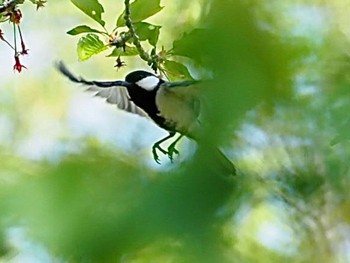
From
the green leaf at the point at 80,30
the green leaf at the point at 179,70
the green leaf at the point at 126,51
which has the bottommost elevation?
the green leaf at the point at 179,70

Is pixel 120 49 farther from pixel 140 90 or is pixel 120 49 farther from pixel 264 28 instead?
pixel 264 28

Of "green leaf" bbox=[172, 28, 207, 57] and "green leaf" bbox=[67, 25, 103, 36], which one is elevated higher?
"green leaf" bbox=[67, 25, 103, 36]

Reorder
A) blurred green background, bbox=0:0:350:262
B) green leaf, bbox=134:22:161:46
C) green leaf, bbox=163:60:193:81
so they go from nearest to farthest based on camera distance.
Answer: blurred green background, bbox=0:0:350:262, green leaf, bbox=163:60:193:81, green leaf, bbox=134:22:161:46

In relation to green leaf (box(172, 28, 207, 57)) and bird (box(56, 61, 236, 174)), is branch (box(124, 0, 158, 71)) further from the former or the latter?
green leaf (box(172, 28, 207, 57))

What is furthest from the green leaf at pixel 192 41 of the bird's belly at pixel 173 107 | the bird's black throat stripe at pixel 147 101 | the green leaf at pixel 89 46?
the green leaf at pixel 89 46

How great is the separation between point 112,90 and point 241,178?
528mm

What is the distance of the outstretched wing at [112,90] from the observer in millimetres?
645

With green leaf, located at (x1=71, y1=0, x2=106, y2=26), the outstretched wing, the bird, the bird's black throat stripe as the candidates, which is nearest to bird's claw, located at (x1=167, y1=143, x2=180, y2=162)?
the bird

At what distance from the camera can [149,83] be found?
622mm

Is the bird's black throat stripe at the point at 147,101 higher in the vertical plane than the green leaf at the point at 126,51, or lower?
lower

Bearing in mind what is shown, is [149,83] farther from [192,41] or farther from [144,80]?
[192,41]

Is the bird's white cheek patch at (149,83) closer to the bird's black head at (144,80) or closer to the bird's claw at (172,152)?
the bird's black head at (144,80)

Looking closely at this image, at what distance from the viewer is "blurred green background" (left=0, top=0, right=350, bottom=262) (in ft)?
0.76

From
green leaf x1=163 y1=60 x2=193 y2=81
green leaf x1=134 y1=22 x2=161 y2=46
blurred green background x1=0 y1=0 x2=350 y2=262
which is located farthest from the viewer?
green leaf x1=134 y1=22 x2=161 y2=46
